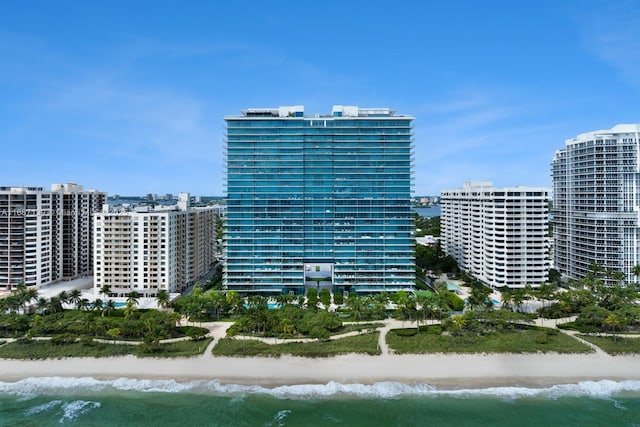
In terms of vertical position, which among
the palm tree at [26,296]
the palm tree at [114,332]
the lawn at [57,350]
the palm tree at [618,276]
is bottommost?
the lawn at [57,350]

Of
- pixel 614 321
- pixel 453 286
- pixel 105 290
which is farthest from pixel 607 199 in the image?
pixel 105 290

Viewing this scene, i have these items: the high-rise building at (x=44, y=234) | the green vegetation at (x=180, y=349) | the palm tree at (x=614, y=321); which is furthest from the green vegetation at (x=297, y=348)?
the high-rise building at (x=44, y=234)

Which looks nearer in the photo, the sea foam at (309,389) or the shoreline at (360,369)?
the sea foam at (309,389)

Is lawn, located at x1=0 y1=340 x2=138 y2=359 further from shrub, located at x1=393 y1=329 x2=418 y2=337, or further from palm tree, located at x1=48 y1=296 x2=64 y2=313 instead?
shrub, located at x1=393 y1=329 x2=418 y2=337

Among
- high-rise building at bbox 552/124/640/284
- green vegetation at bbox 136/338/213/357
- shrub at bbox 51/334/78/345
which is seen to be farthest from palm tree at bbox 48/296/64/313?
high-rise building at bbox 552/124/640/284

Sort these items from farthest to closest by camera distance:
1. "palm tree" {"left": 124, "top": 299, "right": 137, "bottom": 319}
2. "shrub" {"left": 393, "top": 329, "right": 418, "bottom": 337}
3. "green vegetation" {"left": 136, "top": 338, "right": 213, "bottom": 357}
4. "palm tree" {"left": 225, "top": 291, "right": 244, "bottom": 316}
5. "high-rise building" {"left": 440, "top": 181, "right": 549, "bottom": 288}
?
"high-rise building" {"left": 440, "top": 181, "right": 549, "bottom": 288}, "palm tree" {"left": 225, "top": 291, "right": 244, "bottom": 316}, "palm tree" {"left": 124, "top": 299, "right": 137, "bottom": 319}, "shrub" {"left": 393, "top": 329, "right": 418, "bottom": 337}, "green vegetation" {"left": 136, "top": 338, "right": 213, "bottom": 357}

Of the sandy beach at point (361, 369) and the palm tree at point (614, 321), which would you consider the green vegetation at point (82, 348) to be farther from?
the palm tree at point (614, 321)

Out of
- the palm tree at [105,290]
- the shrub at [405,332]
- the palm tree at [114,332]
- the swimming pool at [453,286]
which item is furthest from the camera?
the swimming pool at [453,286]

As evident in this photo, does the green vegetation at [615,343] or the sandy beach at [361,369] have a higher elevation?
the green vegetation at [615,343]
